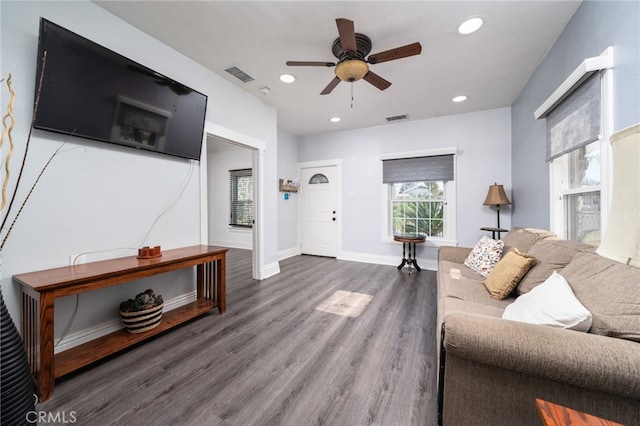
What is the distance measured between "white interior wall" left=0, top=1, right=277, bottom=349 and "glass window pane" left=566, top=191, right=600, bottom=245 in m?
3.65

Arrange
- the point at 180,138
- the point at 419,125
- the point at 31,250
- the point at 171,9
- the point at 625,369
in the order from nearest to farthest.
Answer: the point at 625,369
the point at 31,250
the point at 171,9
the point at 180,138
the point at 419,125

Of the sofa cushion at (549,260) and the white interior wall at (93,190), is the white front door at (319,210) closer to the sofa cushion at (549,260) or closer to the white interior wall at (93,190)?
the white interior wall at (93,190)

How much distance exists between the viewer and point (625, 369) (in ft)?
2.56

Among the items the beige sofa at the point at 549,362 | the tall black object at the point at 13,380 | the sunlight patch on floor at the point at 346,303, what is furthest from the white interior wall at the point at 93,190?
the beige sofa at the point at 549,362

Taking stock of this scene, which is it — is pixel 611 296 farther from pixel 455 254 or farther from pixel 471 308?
pixel 455 254

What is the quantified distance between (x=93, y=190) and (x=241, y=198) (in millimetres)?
4231

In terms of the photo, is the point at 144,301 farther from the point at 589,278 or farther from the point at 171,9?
the point at 589,278

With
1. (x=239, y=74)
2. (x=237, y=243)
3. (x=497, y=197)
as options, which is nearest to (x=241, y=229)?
(x=237, y=243)

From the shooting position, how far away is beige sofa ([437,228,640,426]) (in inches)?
32.1

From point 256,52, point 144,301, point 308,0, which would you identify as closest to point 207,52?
point 256,52

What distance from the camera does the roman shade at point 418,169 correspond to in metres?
4.12

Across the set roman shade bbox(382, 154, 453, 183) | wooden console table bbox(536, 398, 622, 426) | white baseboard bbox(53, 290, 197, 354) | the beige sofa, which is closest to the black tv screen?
white baseboard bbox(53, 290, 197, 354)

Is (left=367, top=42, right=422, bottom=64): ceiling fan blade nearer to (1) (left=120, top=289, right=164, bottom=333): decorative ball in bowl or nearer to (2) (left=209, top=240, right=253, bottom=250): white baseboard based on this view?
(1) (left=120, top=289, right=164, bottom=333): decorative ball in bowl

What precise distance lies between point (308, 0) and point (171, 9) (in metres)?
1.13
